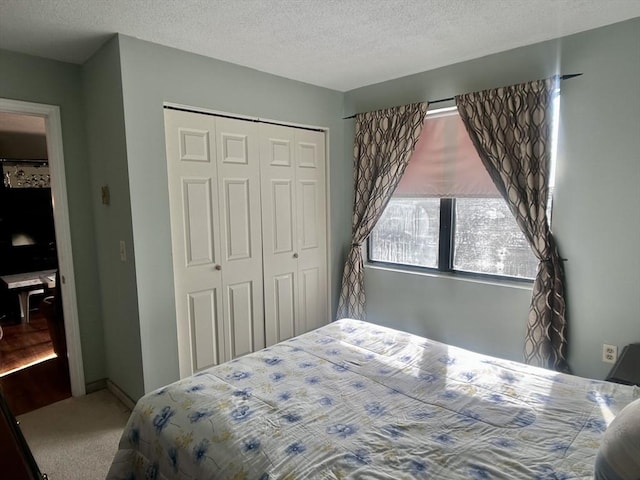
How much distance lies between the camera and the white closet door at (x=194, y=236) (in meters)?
2.59

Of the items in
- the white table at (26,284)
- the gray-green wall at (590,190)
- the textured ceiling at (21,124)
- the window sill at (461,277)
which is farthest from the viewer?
the white table at (26,284)

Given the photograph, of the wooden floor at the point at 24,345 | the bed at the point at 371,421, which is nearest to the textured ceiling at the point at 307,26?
the bed at the point at 371,421

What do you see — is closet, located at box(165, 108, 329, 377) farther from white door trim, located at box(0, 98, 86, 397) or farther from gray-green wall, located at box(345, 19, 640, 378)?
gray-green wall, located at box(345, 19, 640, 378)

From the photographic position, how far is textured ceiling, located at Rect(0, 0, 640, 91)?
1.98 m

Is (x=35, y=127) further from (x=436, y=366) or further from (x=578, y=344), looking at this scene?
(x=578, y=344)

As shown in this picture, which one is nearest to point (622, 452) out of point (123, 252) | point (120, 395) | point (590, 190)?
point (590, 190)

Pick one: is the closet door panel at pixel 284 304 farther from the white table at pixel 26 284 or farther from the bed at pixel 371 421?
the white table at pixel 26 284

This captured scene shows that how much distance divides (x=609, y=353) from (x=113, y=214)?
10.8 feet

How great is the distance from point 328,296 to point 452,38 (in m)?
2.37

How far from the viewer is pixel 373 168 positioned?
3371mm

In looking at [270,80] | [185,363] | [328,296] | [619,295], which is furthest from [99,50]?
[619,295]

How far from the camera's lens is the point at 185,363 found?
2717 millimetres

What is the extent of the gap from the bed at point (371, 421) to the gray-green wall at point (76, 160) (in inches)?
63.6

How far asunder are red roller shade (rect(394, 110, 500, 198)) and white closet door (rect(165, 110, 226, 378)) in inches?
64.0
